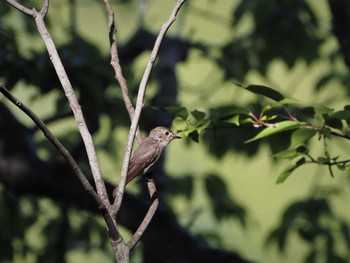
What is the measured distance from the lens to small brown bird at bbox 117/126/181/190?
340 cm

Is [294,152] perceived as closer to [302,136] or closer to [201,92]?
[302,136]

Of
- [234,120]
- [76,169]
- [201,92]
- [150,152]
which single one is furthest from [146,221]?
[201,92]

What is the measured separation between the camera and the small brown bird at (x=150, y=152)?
134 inches

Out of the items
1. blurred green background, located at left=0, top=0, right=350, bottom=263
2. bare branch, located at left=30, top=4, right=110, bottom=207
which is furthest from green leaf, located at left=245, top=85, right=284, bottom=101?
blurred green background, located at left=0, top=0, right=350, bottom=263

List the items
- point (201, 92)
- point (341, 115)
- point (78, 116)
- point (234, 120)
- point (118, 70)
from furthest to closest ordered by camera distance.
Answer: point (201, 92) → point (234, 120) → point (341, 115) → point (118, 70) → point (78, 116)

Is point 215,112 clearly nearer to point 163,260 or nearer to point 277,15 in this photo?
point 163,260

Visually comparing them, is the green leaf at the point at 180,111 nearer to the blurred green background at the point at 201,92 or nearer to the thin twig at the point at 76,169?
the thin twig at the point at 76,169

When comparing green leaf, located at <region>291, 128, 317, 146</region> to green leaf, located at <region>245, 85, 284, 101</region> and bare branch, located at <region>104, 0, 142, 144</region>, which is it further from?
bare branch, located at <region>104, 0, 142, 144</region>

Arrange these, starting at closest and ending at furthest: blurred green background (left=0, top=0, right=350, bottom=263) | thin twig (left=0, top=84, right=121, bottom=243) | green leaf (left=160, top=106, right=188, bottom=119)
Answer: thin twig (left=0, top=84, right=121, bottom=243) < green leaf (left=160, top=106, right=188, bottom=119) < blurred green background (left=0, top=0, right=350, bottom=263)

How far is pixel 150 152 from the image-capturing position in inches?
136

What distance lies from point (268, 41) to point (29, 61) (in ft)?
7.01

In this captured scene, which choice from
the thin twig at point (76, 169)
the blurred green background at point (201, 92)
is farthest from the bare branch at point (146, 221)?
the blurred green background at point (201, 92)

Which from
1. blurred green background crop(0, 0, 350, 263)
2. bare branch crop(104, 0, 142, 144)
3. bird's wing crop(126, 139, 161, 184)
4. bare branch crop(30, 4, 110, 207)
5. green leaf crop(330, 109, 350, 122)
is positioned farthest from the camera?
blurred green background crop(0, 0, 350, 263)

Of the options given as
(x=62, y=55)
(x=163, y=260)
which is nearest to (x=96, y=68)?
(x=62, y=55)
